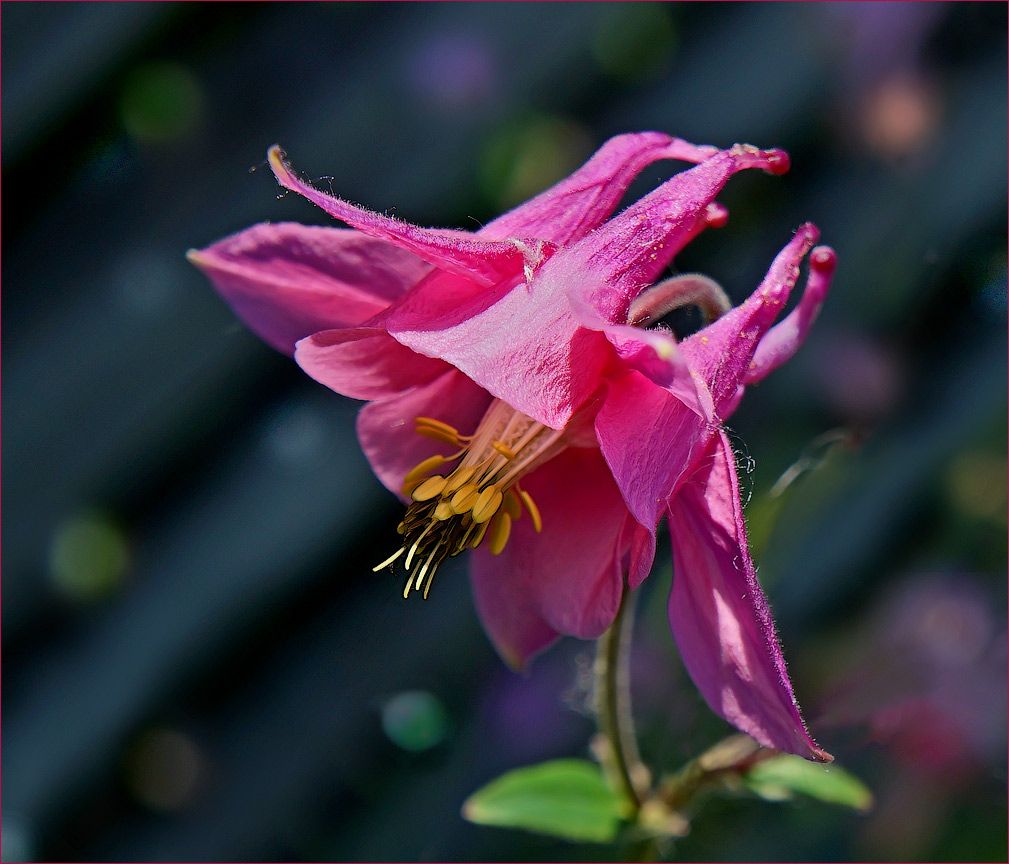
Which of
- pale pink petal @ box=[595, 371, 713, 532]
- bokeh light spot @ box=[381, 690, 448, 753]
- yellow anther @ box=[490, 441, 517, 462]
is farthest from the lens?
bokeh light spot @ box=[381, 690, 448, 753]

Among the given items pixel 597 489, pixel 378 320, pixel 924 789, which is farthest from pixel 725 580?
pixel 924 789

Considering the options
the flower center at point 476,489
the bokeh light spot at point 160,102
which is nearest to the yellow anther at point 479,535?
the flower center at point 476,489

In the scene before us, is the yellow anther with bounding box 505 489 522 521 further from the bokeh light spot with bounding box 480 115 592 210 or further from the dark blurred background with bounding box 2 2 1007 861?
the bokeh light spot with bounding box 480 115 592 210

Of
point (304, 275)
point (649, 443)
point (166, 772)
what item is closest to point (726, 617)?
point (649, 443)

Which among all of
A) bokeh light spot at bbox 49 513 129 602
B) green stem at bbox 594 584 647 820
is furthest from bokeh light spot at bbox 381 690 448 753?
green stem at bbox 594 584 647 820

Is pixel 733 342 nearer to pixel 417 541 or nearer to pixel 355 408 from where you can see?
pixel 417 541

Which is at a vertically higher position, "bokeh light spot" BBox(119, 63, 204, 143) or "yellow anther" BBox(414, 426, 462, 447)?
"bokeh light spot" BBox(119, 63, 204, 143)
